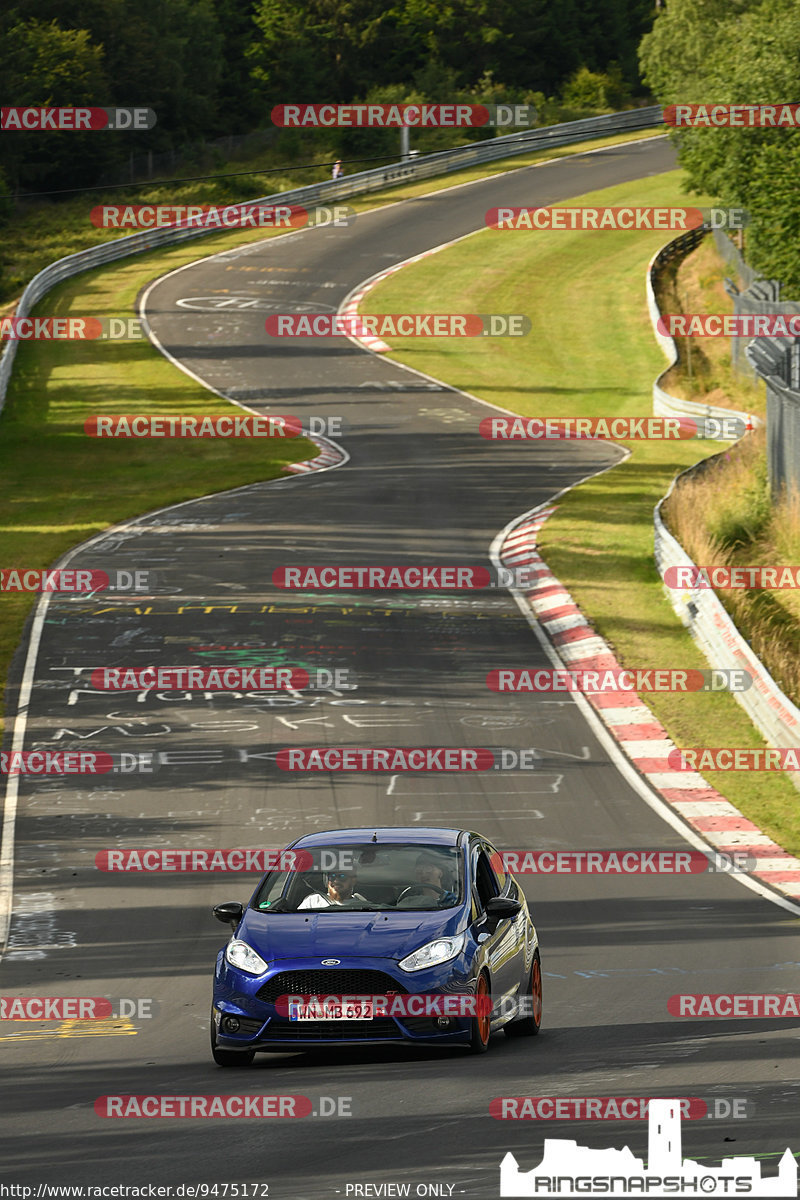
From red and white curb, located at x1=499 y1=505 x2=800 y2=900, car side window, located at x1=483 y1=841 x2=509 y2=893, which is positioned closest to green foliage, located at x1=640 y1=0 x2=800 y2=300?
red and white curb, located at x1=499 y1=505 x2=800 y2=900

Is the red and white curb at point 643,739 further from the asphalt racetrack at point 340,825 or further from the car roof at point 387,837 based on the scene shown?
the car roof at point 387,837

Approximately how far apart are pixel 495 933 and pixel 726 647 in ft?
46.0

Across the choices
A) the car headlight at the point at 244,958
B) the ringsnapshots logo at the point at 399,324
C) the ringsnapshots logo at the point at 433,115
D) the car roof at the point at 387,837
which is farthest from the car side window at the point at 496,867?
the ringsnapshots logo at the point at 433,115

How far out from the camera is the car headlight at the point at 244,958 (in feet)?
32.9

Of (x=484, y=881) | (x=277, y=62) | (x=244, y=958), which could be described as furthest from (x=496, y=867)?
(x=277, y=62)

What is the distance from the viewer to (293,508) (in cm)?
3600

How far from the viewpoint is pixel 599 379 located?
52188 mm

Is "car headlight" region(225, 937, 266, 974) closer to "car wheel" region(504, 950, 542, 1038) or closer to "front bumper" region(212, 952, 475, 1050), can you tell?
"front bumper" region(212, 952, 475, 1050)

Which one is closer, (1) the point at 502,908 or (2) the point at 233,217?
(1) the point at 502,908

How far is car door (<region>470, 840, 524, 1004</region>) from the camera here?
1045 cm

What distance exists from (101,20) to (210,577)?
207 ft

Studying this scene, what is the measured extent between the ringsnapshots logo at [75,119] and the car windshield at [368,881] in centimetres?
6481

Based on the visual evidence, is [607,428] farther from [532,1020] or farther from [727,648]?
[532,1020]

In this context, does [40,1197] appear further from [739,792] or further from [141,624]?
[141,624]
